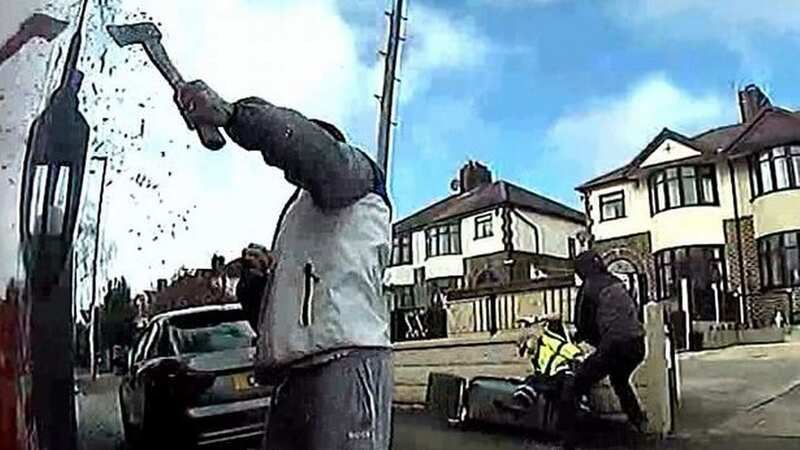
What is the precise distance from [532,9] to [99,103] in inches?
14.7

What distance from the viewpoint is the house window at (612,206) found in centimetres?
87

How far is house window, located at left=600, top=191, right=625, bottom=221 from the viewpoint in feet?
2.85

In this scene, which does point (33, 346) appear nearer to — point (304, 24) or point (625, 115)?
point (304, 24)

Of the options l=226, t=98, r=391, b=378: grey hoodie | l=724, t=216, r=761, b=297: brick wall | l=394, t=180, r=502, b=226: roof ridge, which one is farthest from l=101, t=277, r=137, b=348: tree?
l=724, t=216, r=761, b=297: brick wall

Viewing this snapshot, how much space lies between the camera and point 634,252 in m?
0.88

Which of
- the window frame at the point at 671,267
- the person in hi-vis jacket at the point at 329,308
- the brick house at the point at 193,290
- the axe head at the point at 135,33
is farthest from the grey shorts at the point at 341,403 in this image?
the axe head at the point at 135,33

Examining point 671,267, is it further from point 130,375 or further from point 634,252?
point 130,375

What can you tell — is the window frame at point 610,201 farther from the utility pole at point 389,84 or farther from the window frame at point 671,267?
the utility pole at point 389,84

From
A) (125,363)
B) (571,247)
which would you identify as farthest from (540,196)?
(125,363)

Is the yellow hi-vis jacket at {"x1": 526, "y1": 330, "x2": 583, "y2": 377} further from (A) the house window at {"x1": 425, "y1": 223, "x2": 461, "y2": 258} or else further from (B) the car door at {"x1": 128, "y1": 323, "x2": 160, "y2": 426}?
(B) the car door at {"x1": 128, "y1": 323, "x2": 160, "y2": 426}

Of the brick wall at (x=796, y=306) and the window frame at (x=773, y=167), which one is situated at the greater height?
the window frame at (x=773, y=167)

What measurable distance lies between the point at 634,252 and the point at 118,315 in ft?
1.38

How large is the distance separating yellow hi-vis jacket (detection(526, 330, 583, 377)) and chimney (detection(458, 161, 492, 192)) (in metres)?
0.12

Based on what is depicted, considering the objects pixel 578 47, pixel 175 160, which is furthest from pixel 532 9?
pixel 175 160
